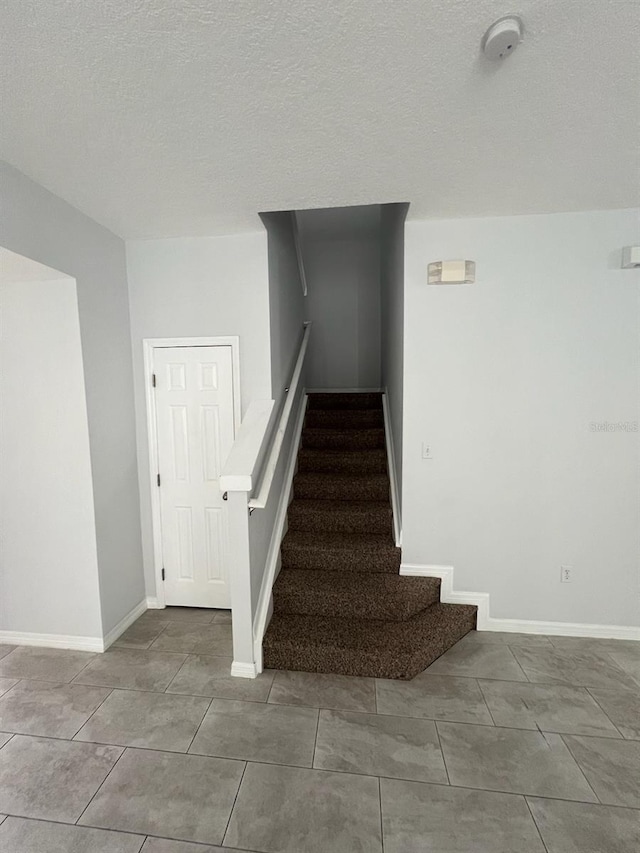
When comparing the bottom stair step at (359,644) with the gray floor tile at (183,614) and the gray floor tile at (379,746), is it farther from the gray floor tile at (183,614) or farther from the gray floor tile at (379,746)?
the gray floor tile at (183,614)

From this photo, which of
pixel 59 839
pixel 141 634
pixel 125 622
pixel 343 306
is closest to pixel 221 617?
pixel 141 634

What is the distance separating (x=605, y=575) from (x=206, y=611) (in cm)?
279

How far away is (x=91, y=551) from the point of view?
2.56 meters

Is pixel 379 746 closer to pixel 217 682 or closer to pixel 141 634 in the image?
pixel 217 682

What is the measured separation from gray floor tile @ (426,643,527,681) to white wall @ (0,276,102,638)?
217 cm

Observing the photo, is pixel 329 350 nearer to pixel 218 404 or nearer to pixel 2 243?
pixel 218 404

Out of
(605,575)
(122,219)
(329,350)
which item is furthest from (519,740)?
(329,350)

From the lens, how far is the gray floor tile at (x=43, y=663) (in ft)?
7.87

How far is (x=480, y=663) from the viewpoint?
95.3 inches

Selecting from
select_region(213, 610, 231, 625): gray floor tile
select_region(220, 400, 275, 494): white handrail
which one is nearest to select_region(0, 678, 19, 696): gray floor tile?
select_region(213, 610, 231, 625): gray floor tile

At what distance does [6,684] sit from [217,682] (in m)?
1.21

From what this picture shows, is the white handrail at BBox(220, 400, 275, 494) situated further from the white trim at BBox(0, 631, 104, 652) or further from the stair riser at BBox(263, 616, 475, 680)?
the white trim at BBox(0, 631, 104, 652)

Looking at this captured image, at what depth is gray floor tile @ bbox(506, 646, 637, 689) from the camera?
2270mm

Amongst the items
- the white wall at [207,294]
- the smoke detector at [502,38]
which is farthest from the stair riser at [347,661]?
the smoke detector at [502,38]
